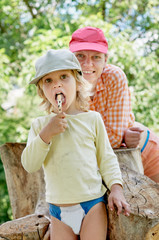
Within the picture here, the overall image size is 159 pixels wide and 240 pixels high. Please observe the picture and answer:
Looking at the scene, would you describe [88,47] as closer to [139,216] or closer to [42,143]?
[42,143]

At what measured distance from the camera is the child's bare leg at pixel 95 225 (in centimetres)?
152

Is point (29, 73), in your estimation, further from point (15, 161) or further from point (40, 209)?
point (40, 209)

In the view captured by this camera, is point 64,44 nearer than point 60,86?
No

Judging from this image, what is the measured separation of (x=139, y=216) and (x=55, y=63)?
81cm

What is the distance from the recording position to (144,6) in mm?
5836

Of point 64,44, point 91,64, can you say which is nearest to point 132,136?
point 91,64

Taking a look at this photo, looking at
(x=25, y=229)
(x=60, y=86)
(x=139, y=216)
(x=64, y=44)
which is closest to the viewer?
(x=139, y=216)

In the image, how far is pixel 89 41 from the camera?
2318 millimetres

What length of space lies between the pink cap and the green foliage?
1.63 meters

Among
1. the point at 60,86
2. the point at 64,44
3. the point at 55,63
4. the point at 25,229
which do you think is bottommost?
the point at 25,229

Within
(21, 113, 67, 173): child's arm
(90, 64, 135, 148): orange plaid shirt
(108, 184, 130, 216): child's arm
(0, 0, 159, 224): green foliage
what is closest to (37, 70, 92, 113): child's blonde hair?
Answer: (21, 113, 67, 173): child's arm

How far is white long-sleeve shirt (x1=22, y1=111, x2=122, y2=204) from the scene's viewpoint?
60.0 inches

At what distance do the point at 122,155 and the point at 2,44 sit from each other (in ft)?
15.7

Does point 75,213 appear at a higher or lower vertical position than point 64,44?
lower
